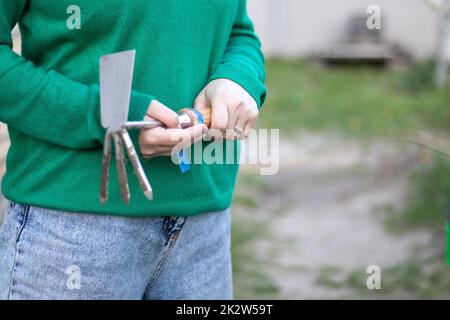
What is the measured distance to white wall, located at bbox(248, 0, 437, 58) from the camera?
31.3 ft

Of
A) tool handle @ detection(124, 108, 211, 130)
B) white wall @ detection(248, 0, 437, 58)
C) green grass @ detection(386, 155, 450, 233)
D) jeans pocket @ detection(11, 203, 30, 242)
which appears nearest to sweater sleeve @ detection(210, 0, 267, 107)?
tool handle @ detection(124, 108, 211, 130)

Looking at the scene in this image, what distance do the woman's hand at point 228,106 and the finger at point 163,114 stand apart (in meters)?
0.10

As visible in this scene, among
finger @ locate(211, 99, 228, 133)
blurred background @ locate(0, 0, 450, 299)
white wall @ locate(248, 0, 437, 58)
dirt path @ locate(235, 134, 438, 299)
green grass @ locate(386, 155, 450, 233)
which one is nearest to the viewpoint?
finger @ locate(211, 99, 228, 133)

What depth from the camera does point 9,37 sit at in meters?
1.33

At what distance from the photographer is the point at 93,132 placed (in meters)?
1.29

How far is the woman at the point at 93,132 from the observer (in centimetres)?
130

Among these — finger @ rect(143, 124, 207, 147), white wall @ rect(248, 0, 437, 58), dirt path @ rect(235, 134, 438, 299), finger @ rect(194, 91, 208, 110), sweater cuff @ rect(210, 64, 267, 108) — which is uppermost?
sweater cuff @ rect(210, 64, 267, 108)

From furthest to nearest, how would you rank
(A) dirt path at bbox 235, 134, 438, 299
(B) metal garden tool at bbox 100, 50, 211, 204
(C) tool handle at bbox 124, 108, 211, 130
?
1. (A) dirt path at bbox 235, 134, 438, 299
2. (C) tool handle at bbox 124, 108, 211, 130
3. (B) metal garden tool at bbox 100, 50, 211, 204

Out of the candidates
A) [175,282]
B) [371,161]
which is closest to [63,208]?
[175,282]

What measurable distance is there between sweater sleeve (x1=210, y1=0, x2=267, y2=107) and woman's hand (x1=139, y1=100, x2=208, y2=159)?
0.60ft

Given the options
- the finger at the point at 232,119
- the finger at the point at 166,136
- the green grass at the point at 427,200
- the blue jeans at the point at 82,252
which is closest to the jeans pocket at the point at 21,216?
the blue jeans at the point at 82,252

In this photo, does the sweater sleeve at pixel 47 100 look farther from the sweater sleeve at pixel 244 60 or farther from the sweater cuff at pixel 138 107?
the sweater sleeve at pixel 244 60

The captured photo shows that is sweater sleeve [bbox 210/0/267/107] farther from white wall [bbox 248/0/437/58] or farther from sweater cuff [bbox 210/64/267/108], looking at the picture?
white wall [bbox 248/0/437/58]
